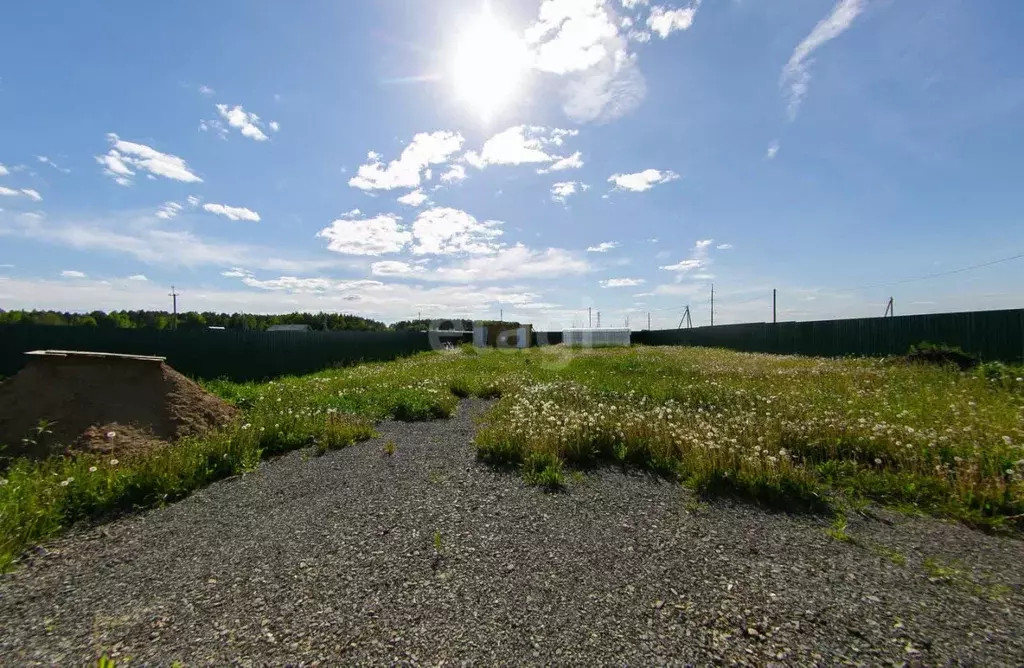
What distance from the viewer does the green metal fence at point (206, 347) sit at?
12109 mm

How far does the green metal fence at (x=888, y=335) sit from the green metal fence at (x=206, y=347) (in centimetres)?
2256

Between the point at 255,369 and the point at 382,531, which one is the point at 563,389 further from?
the point at 255,369

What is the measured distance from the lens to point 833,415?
6.04 m

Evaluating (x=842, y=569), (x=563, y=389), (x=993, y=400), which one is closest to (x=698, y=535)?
(x=842, y=569)

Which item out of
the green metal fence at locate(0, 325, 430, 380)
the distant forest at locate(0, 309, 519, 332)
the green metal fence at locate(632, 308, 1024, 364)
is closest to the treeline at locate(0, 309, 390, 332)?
the distant forest at locate(0, 309, 519, 332)

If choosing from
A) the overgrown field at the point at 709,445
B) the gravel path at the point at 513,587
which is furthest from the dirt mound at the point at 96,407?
the gravel path at the point at 513,587

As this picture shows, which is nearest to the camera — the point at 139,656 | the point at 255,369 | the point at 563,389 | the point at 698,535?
the point at 139,656

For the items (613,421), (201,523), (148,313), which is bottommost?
(201,523)

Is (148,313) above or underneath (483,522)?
above

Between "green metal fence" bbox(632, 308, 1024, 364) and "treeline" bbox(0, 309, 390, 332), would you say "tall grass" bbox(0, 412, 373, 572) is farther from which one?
"treeline" bbox(0, 309, 390, 332)

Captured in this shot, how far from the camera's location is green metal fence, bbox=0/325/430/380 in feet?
39.7

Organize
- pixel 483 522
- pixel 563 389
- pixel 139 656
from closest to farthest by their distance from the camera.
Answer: pixel 139 656, pixel 483 522, pixel 563 389

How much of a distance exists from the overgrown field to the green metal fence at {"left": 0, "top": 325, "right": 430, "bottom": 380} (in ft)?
22.0

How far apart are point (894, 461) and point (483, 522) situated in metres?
4.55
